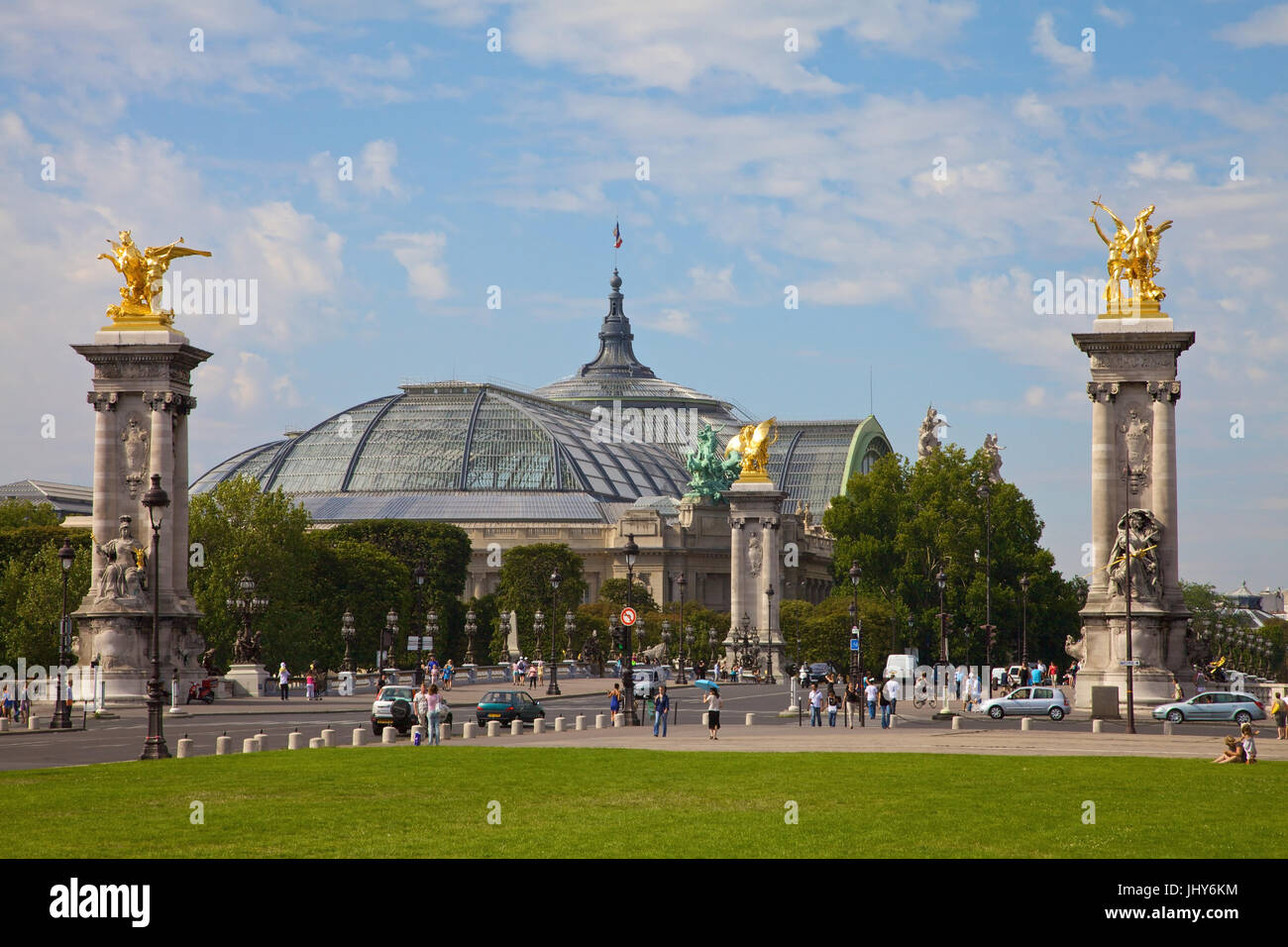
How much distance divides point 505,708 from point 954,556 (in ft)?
225

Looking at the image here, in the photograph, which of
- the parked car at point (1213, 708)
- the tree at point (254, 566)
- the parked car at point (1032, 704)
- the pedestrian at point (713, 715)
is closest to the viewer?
the pedestrian at point (713, 715)

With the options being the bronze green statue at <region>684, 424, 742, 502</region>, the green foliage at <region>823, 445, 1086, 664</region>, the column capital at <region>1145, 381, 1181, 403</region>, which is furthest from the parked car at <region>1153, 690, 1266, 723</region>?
the bronze green statue at <region>684, 424, 742, 502</region>

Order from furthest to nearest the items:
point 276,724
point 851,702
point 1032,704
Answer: point 1032,704
point 851,702
point 276,724

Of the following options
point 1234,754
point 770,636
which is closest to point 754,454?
point 770,636

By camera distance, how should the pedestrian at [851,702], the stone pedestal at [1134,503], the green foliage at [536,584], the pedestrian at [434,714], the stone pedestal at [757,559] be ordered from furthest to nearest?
the green foliage at [536,584] < the stone pedestal at [757,559] < the stone pedestal at [1134,503] < the pedestrian at [851,702] < the pedestrian at [434,714]

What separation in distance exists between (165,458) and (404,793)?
40.5 meters

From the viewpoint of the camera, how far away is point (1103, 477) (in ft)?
191

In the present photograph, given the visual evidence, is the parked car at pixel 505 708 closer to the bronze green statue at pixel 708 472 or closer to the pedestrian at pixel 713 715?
the pedestrian at pixel 713 715

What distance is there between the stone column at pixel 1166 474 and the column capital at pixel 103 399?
36.2m

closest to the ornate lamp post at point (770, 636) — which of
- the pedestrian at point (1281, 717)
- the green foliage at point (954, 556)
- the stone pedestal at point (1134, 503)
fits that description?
the green foliage at point (954, 556)

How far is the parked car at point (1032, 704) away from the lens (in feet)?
180

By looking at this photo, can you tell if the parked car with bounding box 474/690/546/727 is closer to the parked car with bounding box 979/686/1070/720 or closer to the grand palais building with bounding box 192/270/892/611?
the parked car with bounding box 979/686/1070/720

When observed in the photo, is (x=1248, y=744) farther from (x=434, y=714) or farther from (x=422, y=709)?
(x=422, y=709)

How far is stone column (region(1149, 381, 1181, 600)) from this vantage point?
57.4 meters
